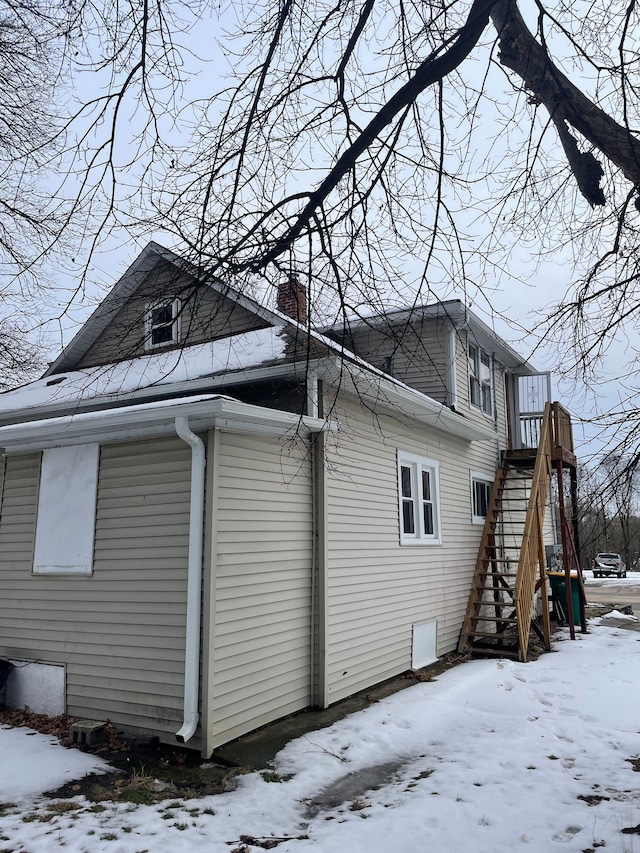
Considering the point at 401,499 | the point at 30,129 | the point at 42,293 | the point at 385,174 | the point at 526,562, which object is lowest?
the point at 526,562

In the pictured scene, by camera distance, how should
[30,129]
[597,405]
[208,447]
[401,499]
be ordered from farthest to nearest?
1. [401,499]
2. [30,129]
3. [208,447]
4. [597,405]

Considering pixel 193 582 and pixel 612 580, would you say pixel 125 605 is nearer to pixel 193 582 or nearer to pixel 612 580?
pixel 193 582

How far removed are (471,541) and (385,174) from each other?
364 inches

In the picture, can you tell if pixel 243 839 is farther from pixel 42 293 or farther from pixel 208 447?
pixel 42 293

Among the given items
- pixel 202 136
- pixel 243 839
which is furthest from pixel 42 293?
pixel 243 839

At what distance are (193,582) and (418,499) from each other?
514 centimetres

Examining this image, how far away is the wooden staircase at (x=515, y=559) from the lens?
10555mm

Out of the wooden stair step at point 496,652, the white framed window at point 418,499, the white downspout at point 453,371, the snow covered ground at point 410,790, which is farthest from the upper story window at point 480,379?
the snow covered ground at point 410,790

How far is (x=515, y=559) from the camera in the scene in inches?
520

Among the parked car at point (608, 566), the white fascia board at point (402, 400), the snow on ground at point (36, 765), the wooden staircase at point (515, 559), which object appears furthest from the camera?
the parked car at point (608, 566)

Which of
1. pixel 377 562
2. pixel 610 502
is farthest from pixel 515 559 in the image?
pixel 610 502

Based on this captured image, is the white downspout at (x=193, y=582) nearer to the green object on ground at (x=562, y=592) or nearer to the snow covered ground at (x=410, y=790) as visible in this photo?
the snow covered ground at (x=410, y=790)

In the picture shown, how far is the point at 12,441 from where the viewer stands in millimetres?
7520

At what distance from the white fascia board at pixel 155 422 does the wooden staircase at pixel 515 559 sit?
5.25m
